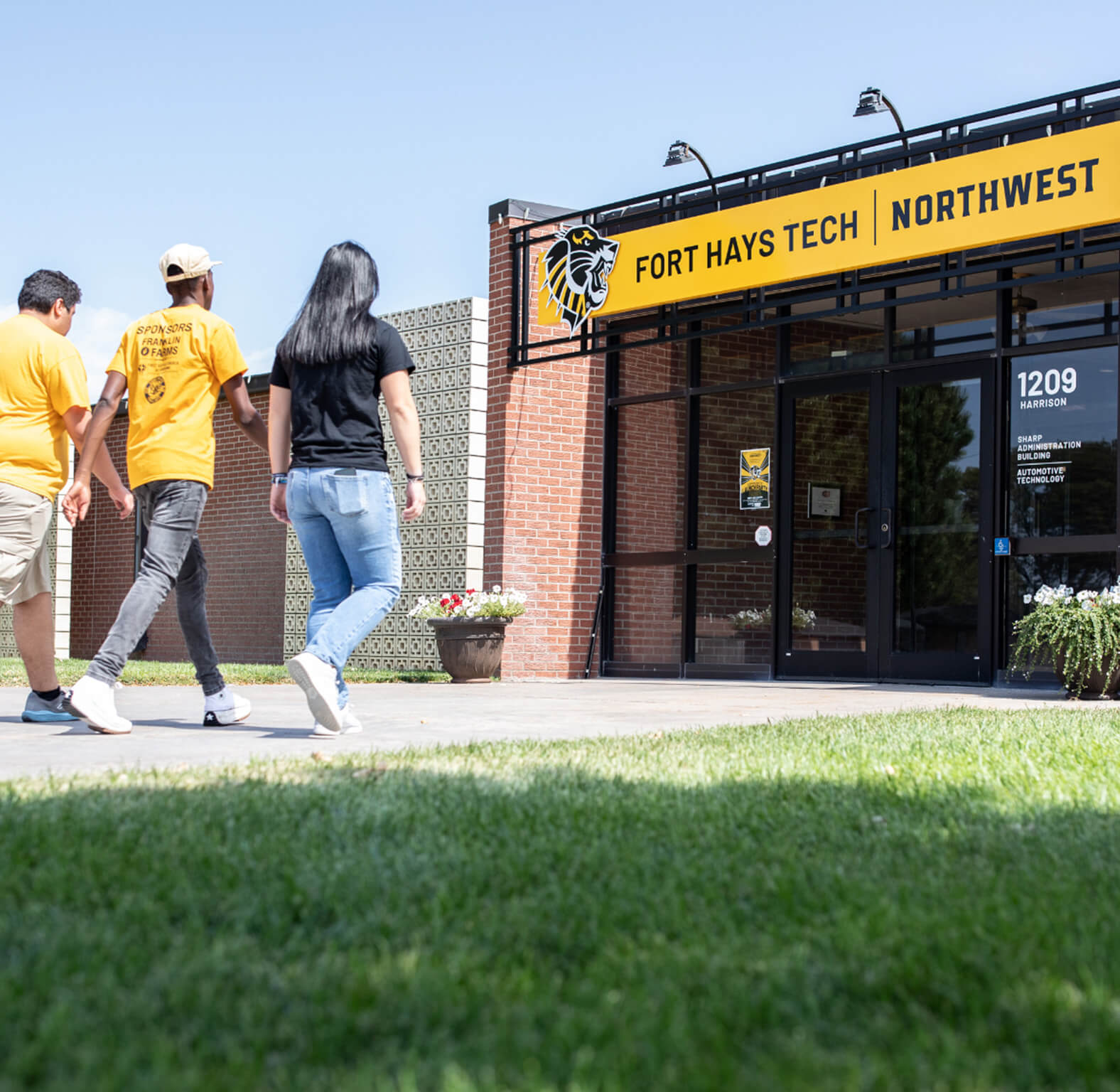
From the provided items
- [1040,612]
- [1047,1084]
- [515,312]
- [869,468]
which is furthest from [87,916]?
[515,312]

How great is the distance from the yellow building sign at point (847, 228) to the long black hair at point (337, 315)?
6.16 m

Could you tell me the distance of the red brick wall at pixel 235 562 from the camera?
16719 millimetres

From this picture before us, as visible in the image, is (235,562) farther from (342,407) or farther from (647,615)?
(342,407)

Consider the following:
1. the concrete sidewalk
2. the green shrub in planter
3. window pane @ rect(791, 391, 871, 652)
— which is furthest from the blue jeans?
A: window pane @ rect(791, 391, 871, 652)

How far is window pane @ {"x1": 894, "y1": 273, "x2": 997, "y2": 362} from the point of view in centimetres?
1084

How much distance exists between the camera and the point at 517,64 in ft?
30.8

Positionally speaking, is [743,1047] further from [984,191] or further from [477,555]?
[477,555]

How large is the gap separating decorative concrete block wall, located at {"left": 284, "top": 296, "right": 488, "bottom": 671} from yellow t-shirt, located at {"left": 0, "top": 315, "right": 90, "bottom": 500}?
6834 millimetres

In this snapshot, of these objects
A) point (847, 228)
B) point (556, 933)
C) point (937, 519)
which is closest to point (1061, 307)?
point (847, 228)

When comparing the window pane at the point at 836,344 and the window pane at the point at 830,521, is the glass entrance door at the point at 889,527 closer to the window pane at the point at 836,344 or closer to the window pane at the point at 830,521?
the window pane at the point at 830,521

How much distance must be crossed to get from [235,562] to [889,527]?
367 inches

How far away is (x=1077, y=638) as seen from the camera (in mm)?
8586

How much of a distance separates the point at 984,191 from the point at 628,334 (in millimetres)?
4335

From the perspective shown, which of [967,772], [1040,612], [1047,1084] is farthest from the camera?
[1040,612]
